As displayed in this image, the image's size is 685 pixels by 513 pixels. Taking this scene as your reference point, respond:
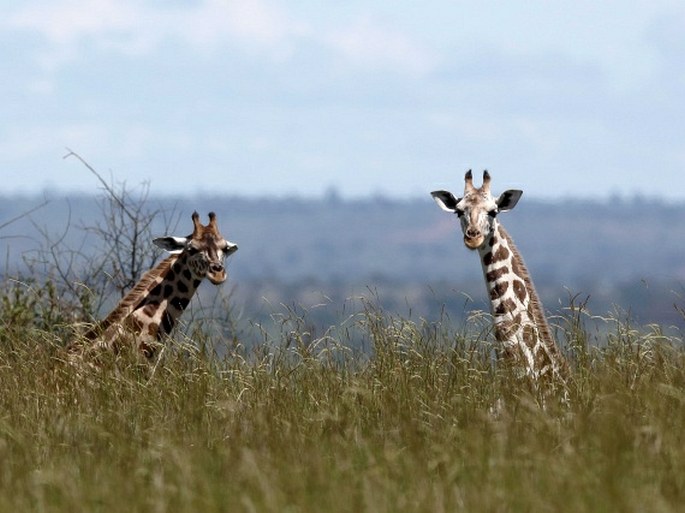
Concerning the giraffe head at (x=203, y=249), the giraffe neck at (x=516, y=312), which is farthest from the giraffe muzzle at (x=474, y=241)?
the giraffe head at (x=203, y=249)

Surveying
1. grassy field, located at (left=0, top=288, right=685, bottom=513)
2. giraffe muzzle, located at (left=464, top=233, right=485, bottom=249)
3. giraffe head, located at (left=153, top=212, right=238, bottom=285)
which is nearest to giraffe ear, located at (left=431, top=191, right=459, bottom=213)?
giraffe muzzle, located at (left=464, top=233, right=485, bottom=249)

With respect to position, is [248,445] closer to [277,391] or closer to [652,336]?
[277,391]

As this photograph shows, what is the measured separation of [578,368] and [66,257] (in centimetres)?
657

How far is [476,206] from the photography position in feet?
35.1

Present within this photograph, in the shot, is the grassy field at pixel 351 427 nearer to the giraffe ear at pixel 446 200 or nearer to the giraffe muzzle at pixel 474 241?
the giraffe muzzle at pixel 474 241

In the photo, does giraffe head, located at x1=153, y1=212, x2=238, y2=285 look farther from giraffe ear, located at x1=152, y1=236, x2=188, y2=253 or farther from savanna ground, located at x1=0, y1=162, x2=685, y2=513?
savanna ground, located at x1=0, y1=162, x2=685, y2=513

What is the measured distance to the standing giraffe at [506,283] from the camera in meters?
9.78

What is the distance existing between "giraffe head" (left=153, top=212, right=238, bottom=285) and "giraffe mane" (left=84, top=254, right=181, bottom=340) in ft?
0.45

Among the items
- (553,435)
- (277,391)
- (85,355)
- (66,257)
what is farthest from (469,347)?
(66,257)

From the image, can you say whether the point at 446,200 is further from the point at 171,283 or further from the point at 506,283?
the point at 171,283

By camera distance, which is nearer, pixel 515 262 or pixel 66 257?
pixel 515 262

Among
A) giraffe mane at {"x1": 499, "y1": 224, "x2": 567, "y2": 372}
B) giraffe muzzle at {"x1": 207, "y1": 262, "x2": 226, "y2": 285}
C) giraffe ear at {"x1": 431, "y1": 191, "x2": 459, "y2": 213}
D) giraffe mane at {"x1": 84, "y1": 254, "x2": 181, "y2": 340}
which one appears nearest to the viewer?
giraffe mane at {"x1": 499, "y1": 224, "x2": 567, "y2": 372}

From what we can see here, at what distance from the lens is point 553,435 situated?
24.9ft

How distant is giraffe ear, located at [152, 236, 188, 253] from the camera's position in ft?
39.9
